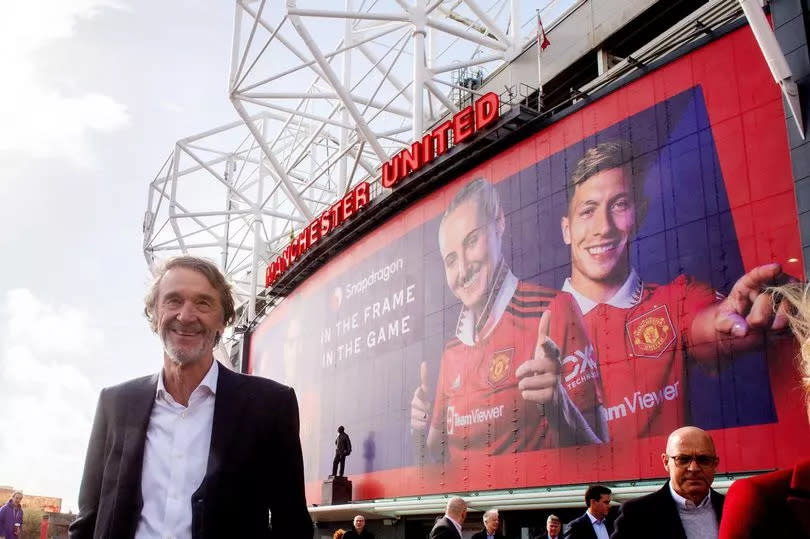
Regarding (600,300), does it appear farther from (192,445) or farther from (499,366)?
(192,445)

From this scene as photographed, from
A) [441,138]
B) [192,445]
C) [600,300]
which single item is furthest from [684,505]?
[441,138]

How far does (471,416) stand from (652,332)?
19.0ft

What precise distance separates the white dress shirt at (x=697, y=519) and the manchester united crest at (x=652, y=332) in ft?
35.9

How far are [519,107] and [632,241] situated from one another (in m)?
5.17

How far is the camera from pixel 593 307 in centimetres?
1652

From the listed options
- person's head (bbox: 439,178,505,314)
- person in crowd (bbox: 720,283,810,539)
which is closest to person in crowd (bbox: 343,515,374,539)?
person's head (bbox: 439,178,505,314)

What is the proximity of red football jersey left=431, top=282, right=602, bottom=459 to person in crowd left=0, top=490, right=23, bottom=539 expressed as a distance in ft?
31.2

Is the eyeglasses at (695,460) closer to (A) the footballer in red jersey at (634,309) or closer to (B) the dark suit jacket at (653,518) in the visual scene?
(B) the dark suit jacket at (653,518)

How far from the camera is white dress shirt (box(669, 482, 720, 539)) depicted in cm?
415

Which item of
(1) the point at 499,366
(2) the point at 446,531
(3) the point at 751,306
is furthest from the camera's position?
(1) the point at 499,366

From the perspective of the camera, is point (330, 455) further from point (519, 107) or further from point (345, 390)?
point (519, 107)

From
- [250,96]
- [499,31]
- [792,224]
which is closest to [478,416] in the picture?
[792,224]

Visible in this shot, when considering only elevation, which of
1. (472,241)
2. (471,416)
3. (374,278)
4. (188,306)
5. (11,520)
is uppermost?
(374,278)

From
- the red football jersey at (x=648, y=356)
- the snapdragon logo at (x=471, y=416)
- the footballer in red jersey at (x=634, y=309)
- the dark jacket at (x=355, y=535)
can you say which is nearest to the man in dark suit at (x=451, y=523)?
the dark jacket at (x=355, y=535)
